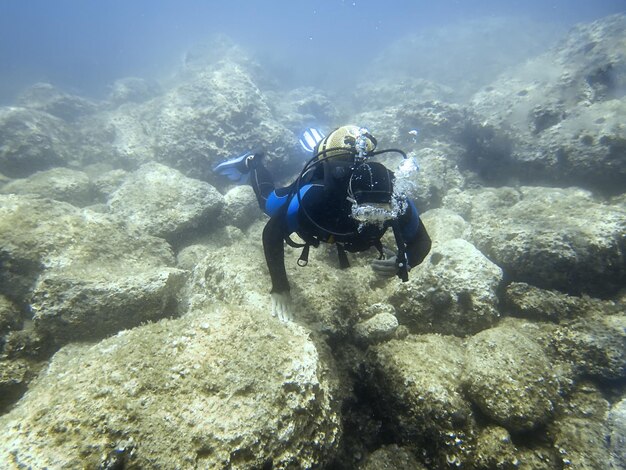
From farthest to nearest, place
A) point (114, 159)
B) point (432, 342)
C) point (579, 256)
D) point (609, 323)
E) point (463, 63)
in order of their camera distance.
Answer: point (463, 63) → point (114, 159) → point (579, 256) → point (609, 323) → point (432, 342)

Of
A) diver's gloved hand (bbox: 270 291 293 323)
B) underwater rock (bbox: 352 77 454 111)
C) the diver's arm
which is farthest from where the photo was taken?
underwater rock (bbox: 352 77 454 111)

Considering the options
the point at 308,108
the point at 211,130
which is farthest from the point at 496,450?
the point at 308,108

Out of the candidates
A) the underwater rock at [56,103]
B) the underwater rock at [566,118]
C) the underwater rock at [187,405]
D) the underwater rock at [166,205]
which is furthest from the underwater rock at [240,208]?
the underwater rock at [56,103]

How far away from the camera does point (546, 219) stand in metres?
4.52

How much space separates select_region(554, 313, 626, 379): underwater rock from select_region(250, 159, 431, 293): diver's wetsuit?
2.02m

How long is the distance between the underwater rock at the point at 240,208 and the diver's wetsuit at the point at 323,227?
11.3 feet

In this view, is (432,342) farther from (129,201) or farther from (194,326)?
(129,201)

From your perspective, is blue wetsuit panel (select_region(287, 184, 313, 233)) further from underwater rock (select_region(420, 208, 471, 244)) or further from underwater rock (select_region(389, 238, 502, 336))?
underwater rock (select_region(420, 208, 471, 244))

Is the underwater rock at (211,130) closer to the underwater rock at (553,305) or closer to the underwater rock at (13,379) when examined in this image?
the underwater rock at (13,379)

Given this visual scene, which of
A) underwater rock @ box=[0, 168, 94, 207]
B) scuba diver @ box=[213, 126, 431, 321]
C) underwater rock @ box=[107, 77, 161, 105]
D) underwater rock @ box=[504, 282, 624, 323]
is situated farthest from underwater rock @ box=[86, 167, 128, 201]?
underwater rock @ box=[107, 77, 161, 105]

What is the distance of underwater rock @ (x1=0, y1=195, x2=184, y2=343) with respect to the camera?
3.33m

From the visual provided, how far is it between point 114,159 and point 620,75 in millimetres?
14404

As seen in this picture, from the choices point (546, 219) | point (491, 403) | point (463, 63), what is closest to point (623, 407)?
point (491, 403)

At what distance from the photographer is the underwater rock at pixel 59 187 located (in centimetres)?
688
